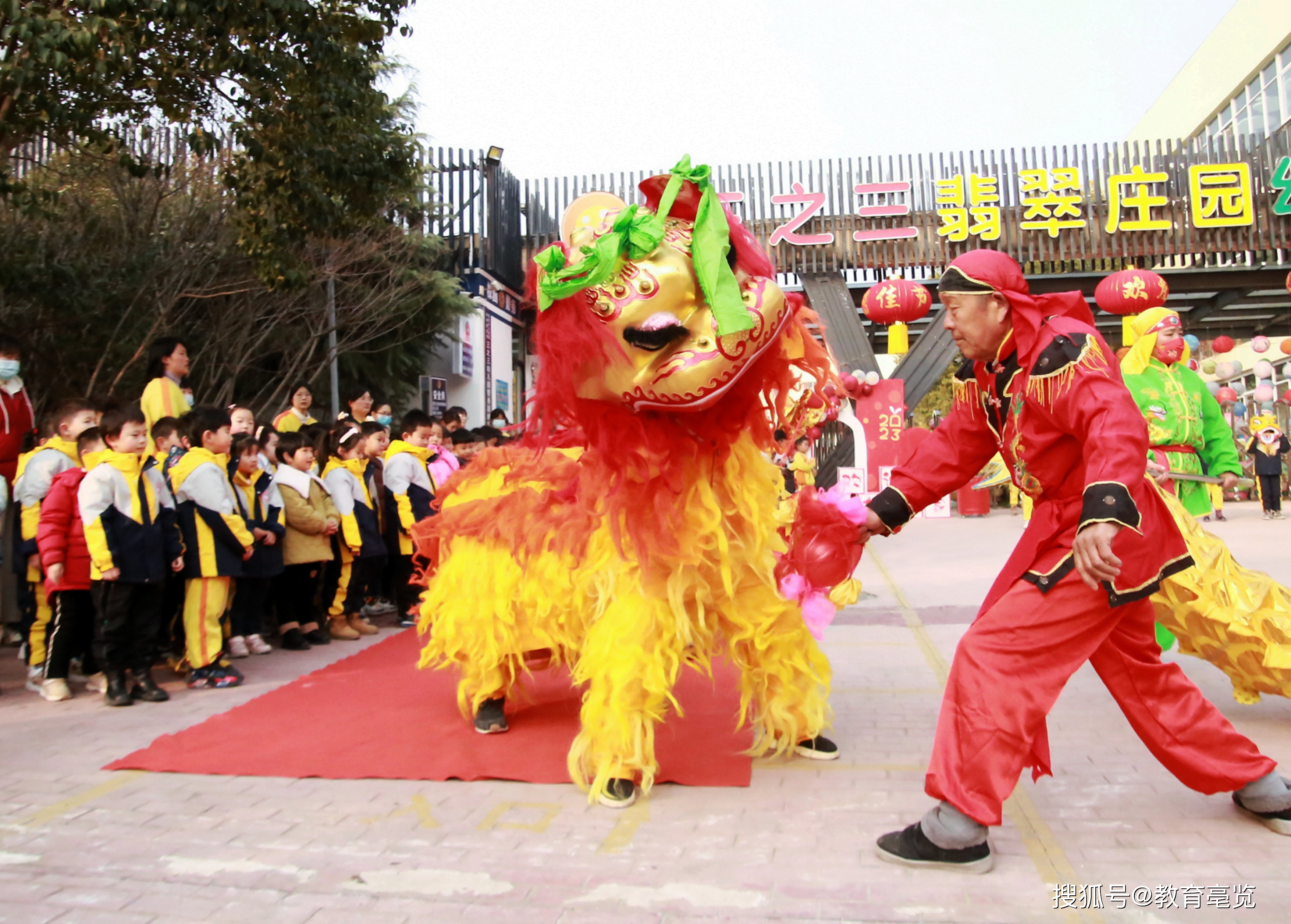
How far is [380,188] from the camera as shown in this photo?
7340 millimetres

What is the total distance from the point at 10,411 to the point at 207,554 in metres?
1.63

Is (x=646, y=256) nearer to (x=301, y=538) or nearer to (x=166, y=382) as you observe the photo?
(x=301, y=538)

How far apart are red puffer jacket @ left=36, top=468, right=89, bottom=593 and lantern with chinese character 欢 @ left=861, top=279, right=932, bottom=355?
9700 millimetres

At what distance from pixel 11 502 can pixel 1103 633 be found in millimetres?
5484

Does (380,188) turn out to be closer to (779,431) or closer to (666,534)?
(779,431)

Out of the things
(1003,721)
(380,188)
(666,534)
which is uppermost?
(380,188)

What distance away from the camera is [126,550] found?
4.44 metres

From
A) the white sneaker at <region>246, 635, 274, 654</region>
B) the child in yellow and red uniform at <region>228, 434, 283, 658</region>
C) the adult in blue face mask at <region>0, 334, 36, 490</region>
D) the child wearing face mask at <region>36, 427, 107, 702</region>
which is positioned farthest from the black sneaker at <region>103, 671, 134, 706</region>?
the adult in blue face mask at <region>0, 334, 36, 490</region>

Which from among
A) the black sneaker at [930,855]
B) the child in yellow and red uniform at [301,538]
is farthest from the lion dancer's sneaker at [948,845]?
the child in yellow and red uniform at [301,538]

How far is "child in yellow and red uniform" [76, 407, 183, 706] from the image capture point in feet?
14.5

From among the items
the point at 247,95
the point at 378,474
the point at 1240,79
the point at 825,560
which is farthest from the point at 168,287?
the point at 1240,79

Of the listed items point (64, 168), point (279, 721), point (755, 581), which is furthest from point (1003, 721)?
point (64, 168)

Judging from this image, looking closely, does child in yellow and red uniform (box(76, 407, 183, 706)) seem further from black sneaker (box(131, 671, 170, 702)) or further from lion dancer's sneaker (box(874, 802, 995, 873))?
lion dancer's sneaker (box(874, 802, 995, 873))

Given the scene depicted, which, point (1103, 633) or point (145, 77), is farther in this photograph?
point (145, 77)
